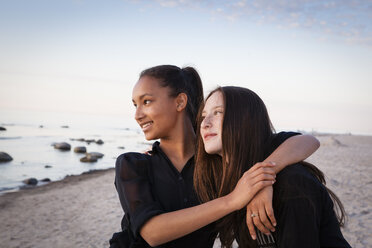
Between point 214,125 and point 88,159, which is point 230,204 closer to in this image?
point 214,125

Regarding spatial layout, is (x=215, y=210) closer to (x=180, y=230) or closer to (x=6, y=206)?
(x=180, y=230)

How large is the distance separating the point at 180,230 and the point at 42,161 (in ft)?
67.2

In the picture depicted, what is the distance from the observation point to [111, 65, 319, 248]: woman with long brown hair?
1.89m

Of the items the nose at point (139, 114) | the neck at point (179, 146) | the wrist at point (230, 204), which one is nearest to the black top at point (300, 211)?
the wrist at point (230, 204)

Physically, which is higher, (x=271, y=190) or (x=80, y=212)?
(x=271, y=190)

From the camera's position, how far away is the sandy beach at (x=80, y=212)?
6824 millimetres

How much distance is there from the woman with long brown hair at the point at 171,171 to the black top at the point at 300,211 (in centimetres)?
10

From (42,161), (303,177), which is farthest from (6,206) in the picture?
(303,177)

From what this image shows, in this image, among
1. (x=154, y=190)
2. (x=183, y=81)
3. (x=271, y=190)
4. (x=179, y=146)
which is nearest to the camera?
(x=271, y=190)

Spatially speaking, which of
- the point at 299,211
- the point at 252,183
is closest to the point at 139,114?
the point at 252,183

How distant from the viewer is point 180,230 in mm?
1925

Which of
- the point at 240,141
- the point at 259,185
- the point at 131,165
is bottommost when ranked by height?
the point at 259,185

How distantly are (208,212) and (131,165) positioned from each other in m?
0.74

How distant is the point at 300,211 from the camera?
5.44 feet
